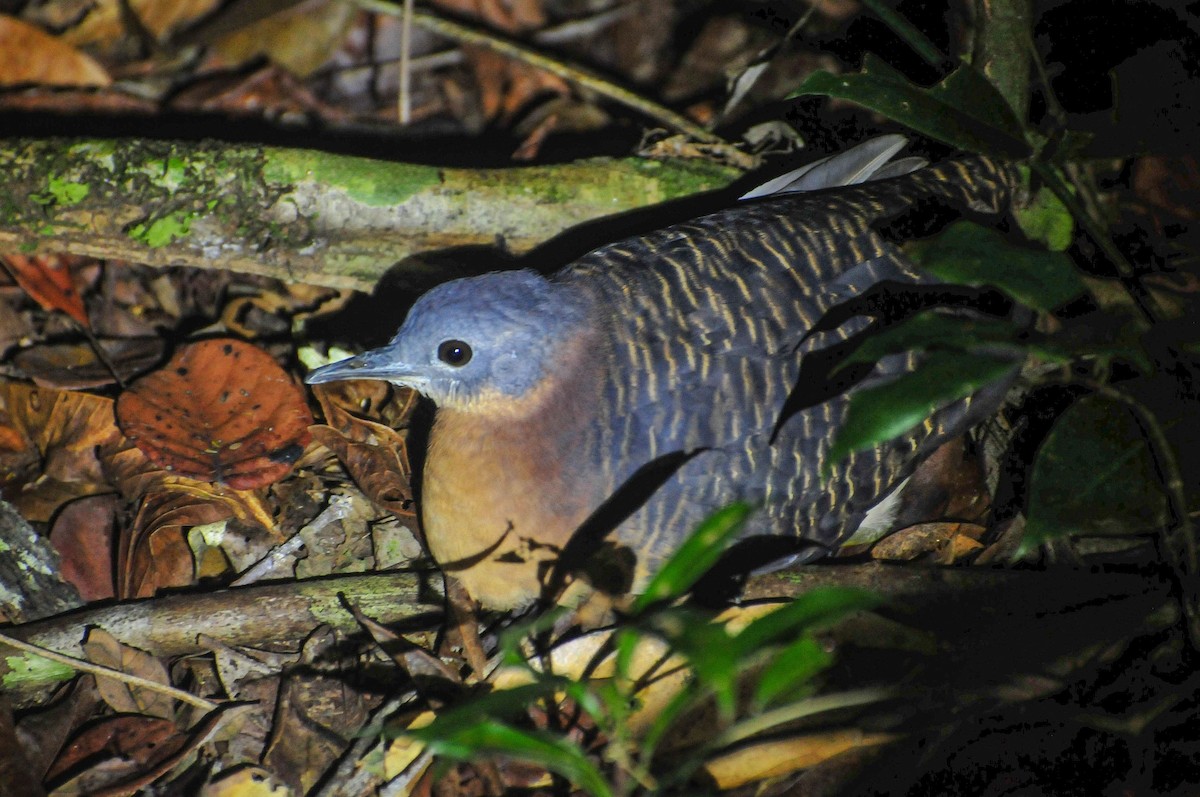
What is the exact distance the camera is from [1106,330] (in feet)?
8.55

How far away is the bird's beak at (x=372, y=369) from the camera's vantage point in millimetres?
3242

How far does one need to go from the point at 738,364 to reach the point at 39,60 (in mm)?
3990

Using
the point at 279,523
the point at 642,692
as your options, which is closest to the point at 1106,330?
the point at 642,692

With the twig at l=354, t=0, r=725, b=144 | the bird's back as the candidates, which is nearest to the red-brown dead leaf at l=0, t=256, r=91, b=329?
the twig at l=354, t=0, r=725, b=144

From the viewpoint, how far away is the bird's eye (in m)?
3.19

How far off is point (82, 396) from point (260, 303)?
0.84 meters

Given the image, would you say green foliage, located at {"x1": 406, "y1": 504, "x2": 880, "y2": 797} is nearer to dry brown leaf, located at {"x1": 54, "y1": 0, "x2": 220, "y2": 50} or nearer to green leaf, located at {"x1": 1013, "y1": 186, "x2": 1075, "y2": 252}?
green leaf, located at {"x1": 1013, "y1": 186, "x2": 1075, "y2": 252}

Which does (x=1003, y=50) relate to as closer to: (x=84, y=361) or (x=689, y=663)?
(x=689, y=663)

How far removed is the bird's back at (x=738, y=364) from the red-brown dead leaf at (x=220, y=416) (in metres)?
1.21

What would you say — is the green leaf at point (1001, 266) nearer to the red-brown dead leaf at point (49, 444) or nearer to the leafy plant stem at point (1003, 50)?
the leafy plant stem at point (1003, 50)

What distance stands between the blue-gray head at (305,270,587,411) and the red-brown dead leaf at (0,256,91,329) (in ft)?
5.27

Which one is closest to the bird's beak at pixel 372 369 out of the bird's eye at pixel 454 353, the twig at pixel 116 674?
the bird's eye at pixel 454 353

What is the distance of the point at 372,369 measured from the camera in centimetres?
324

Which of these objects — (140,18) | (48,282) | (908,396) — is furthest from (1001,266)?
(140,18)
